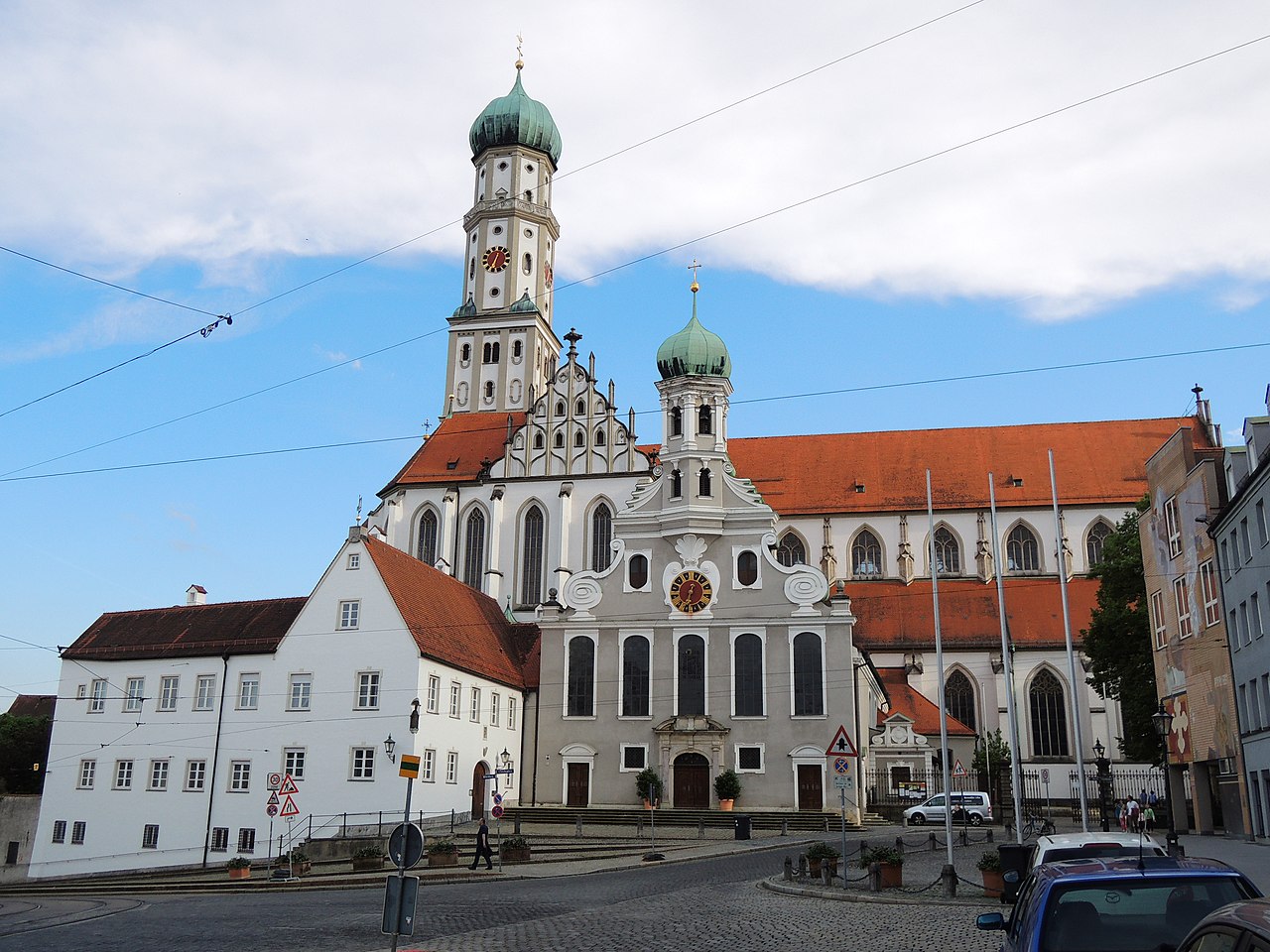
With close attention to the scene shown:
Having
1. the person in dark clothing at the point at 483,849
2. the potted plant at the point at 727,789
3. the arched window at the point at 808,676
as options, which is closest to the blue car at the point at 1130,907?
the person in dark clothing at the point at 483,849

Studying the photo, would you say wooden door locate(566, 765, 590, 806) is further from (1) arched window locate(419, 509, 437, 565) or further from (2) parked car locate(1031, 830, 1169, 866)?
(2) parked car locate(1031, 830, 1169, 866)

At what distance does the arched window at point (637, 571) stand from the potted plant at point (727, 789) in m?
8.83

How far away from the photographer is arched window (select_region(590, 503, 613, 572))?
57969 millimetres

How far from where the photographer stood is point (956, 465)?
221 ft

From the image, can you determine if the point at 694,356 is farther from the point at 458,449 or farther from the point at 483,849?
the point at 483,849

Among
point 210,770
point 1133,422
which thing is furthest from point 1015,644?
point 210,770

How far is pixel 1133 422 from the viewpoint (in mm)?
67938

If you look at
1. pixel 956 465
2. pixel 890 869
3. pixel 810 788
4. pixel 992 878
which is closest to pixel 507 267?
pixel 956 465

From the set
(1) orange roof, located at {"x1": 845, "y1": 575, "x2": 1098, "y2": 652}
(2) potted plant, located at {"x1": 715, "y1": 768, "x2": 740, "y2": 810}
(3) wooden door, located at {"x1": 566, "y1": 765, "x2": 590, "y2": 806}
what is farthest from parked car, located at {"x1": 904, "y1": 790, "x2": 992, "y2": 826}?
(1) orange roof, located at {"x1": 845, "y1": 575, "x2": 1098, "y2": 652}

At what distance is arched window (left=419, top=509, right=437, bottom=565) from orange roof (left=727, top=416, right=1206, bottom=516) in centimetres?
1905

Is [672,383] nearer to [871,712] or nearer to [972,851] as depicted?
[871,712]

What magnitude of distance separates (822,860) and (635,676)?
2722 centimetres

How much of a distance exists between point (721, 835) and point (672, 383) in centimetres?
2130

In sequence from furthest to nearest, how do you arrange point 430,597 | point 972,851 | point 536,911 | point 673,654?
point 673,654 < point 430,597 < point 972,851 < point 536,911
